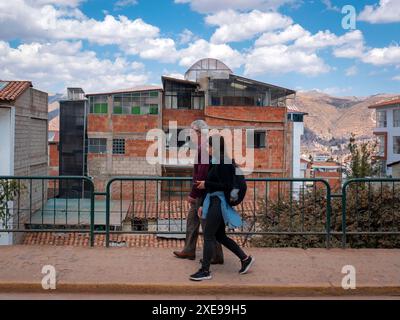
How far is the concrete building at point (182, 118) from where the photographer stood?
33.5 m

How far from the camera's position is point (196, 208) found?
6.09 metres

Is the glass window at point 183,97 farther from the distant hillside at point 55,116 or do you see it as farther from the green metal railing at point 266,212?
the green metal railing at point 266,212

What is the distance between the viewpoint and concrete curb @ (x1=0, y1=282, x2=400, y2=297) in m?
5.31

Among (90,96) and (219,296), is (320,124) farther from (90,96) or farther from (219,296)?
(219,296)

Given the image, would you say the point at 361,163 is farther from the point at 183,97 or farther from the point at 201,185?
the point at 201,185

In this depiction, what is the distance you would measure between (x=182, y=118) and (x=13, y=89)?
1439cm

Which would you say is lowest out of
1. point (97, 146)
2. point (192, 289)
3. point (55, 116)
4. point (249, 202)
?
point (192, 289)

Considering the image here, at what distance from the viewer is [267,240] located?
9.70 meters

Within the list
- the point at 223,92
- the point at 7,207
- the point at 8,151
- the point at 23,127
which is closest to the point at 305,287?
the point at 7,207

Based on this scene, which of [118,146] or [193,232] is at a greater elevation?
[118,146]

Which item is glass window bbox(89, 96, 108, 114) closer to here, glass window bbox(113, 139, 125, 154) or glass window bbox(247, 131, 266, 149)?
glass window bbox(113, 139, 125, 154)

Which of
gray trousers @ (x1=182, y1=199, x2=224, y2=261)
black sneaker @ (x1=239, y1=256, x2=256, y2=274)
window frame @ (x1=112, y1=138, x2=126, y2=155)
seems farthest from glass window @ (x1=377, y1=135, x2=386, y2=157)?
black sneaker @ (x1=239, y1=256, x2=256, y2=274)

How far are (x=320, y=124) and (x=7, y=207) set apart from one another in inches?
6907

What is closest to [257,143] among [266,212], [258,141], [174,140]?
[258,141]
